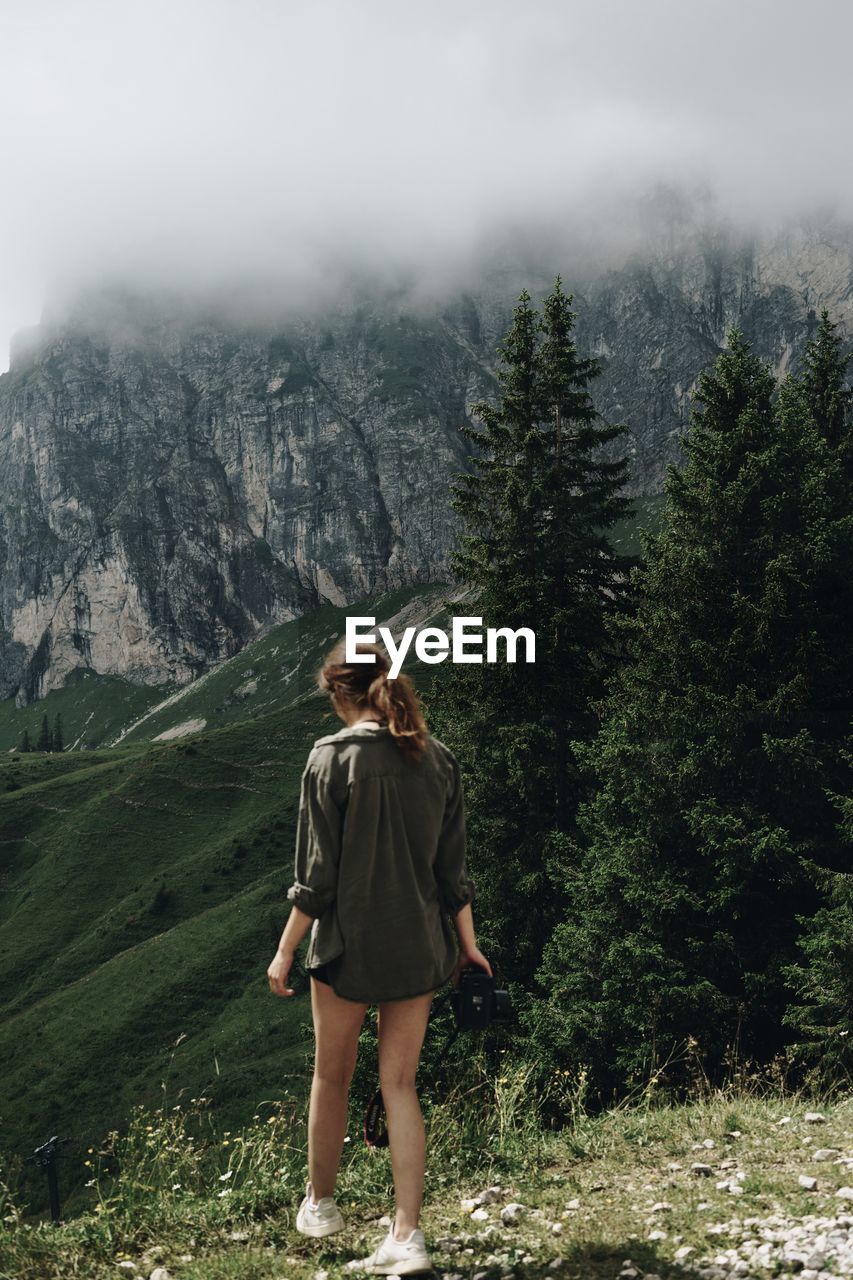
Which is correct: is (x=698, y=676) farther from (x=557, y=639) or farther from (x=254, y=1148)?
(x=254, y=1148)

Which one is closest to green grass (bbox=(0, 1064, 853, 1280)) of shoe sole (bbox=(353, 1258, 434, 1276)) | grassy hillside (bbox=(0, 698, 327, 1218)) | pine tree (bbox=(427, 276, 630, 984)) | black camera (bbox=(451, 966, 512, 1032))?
shoe sole (bbox=(353, 1258, 434, 1276))

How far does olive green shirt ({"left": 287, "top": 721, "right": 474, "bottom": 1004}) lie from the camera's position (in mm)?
4539

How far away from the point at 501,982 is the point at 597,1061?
149 inches

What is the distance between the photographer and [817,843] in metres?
16.7

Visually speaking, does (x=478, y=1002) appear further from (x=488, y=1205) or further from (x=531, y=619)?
(x=531, y=619)

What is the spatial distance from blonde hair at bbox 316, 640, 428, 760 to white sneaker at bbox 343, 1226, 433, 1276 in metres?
2.47

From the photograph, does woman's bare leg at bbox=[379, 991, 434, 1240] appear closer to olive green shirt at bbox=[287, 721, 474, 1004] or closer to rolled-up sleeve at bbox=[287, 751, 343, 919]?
olive green shirt at bbox=[287, 721, 474, 1004]

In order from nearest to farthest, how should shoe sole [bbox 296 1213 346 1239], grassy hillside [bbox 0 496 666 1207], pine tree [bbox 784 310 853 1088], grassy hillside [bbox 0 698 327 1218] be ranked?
shoe sole [bbox 296 1213 346 1239], pine tree [bbox 784 310 853 1088], grassy hillside [bbox 0 496 666 1207], grassy hillside [bbox 0 698 327 1218]

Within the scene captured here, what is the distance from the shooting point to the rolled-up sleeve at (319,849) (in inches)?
179

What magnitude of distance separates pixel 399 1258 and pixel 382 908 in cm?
175

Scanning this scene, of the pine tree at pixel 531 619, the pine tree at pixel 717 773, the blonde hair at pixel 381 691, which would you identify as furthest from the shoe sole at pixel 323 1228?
the pine tree at pixel 531 619

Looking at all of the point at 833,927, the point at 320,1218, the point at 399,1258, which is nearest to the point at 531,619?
the point at 833,927

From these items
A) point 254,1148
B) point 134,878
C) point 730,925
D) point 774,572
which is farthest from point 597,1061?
point 134,878

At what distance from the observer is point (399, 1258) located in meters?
4.40
